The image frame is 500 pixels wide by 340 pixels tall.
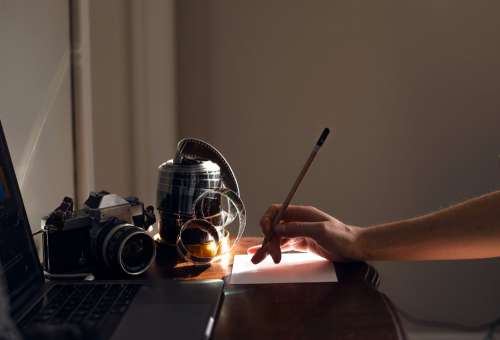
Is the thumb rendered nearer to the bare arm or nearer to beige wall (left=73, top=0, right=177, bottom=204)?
the bare arm

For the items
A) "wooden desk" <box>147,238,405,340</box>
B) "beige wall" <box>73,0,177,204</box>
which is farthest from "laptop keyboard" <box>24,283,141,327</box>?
"beige wall" <box>73,0,177,204</box>

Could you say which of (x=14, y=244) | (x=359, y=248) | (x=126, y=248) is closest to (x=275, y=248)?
(x=359, y=248)

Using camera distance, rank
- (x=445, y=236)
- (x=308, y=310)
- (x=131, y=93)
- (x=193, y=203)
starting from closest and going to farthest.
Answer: (x=308, y=310), (x=445, y=236), (x=193, y=203), (x=131, y=93)

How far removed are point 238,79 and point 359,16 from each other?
41cm

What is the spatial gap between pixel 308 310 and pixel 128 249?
12.6 inches

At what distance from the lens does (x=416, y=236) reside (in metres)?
0.85

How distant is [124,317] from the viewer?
626 mm

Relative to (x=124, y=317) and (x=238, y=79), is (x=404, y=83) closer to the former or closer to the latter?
(x=238, y=79)

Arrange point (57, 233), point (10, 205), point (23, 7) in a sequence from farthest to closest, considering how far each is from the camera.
A: point (23, 7) < point (57, 233) < point (10, 205)

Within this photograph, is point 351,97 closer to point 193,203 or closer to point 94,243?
point 193,203

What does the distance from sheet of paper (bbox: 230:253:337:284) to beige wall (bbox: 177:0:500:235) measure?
0.80 m

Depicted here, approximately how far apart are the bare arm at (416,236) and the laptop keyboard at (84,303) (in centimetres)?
24

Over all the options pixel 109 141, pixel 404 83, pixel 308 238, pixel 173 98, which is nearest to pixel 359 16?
pixel 404 83

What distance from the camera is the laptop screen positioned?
0.67 m
